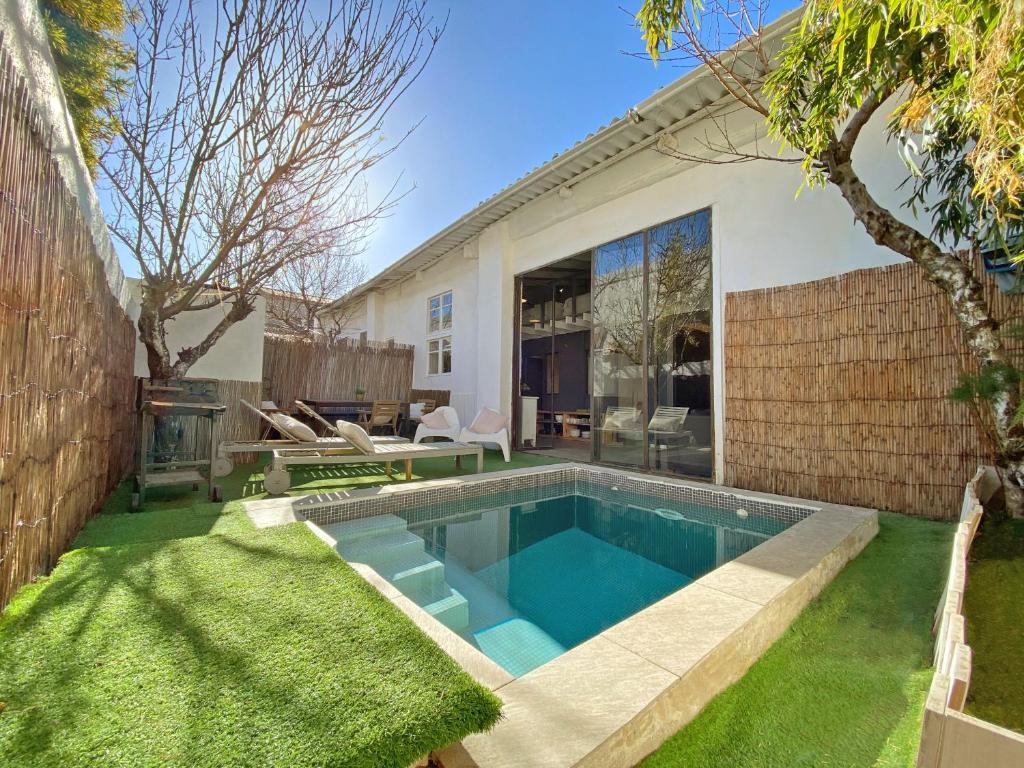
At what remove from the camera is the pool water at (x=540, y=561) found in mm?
2680

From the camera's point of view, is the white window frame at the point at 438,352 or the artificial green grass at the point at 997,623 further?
the white window frame at the point at 438,352

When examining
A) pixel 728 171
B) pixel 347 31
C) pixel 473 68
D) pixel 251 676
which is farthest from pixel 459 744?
pixel 728 171

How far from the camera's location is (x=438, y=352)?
11.6 m

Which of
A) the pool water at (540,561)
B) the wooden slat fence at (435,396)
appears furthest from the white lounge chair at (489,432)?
the wooden slat fence at (435,396)

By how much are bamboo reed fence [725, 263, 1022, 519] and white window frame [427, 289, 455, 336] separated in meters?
7.10

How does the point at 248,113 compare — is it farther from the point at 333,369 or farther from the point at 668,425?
the point at 333,369

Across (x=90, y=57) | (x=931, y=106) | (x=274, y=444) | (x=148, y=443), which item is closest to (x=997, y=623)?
(x=931, y=106)

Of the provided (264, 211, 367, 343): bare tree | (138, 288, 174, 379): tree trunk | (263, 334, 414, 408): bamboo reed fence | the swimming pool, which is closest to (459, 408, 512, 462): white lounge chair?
the swimming pool

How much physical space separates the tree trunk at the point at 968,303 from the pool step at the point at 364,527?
457 cm

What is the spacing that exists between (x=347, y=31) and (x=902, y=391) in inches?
232

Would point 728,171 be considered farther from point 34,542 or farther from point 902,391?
point 34,542

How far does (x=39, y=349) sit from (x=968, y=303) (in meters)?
5.64

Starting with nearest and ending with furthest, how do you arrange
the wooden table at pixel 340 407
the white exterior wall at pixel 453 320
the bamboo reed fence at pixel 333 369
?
the wooden table at pixel 340 407 < the bamboo reed fence at pixel 333 369 < the white exterior wall at pixel 453 320

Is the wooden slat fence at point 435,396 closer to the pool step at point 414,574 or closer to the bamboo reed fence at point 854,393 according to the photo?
the bamboo reed fence at point 854,393
